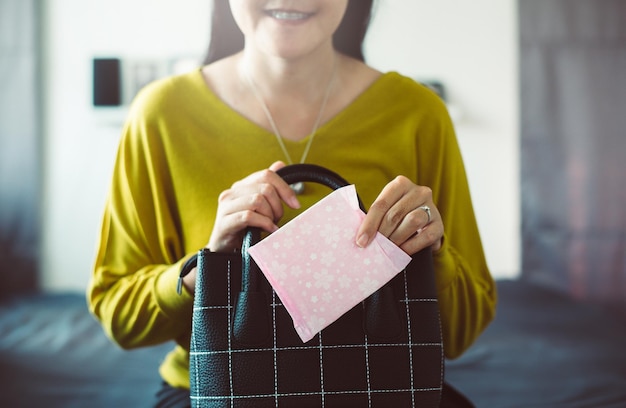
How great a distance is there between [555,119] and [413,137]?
3.65 ft

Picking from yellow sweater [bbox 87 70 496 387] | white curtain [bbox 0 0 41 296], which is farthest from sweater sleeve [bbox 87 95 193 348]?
white curtain [bbox 0 0 41 296]

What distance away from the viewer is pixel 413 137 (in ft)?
2.54

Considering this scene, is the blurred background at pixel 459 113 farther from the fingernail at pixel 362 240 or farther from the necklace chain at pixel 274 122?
the fingernail at pixel 362 240

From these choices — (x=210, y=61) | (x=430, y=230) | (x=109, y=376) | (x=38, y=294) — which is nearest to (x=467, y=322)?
(x=430, y=230)

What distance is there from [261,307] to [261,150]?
0.24 meters

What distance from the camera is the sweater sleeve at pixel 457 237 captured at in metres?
0.75

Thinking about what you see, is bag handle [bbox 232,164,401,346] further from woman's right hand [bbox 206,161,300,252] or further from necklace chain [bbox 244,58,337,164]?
necklace chain [bbox 244,58,337,164]

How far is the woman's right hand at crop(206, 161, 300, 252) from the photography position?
0.59 meters

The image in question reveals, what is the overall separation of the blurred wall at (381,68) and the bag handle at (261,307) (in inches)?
12.2

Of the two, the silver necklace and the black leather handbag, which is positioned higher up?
the silver necklace

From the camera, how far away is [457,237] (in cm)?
78

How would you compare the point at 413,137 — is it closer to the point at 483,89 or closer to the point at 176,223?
the point at 176,223

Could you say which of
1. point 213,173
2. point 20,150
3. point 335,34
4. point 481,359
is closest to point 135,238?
point 213,173

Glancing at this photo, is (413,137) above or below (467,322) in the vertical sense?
above
